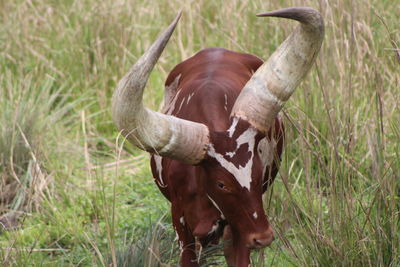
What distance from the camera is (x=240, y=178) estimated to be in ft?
10.7

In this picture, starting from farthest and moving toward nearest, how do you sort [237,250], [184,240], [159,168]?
[159,168]
[184,240]
[237,250]

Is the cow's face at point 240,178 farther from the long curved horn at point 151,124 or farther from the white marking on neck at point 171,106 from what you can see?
the white marking on neck at point 171,106

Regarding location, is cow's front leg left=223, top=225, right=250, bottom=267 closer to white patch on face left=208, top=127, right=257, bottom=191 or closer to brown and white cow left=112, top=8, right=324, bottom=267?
brown and white cow left=112, top=8, right=324, bottom=267

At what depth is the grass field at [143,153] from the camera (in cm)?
371

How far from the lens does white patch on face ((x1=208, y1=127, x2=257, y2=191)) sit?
3.26 metres

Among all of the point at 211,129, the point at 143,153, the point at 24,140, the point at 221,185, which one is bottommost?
the point at 143,153

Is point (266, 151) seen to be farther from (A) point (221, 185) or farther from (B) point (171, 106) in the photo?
(B) point (171, 106)

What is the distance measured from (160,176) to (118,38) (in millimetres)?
3094

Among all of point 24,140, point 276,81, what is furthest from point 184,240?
point 24,140

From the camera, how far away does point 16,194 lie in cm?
531

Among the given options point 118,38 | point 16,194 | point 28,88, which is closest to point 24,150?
point 16,194

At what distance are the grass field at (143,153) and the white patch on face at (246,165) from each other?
14.5 inches

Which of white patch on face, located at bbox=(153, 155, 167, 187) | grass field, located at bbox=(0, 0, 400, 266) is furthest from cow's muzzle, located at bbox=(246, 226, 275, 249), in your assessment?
white patch on face, located at bbox=(153, 155, 167, 187)

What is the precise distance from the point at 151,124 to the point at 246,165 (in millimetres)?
409
